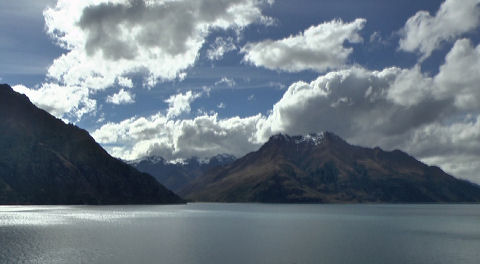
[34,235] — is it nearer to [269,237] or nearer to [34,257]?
[34,257]

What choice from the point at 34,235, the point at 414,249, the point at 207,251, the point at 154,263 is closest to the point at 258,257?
the point at 207,251

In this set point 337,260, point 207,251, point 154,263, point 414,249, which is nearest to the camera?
point 154,263

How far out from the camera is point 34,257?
91000mm

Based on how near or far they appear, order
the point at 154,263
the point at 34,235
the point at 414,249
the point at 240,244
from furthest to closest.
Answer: the point at 34,235 → the point at 240,244 → the point at 414,249 → the point at 154,263

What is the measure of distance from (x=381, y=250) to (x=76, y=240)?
8419 cm

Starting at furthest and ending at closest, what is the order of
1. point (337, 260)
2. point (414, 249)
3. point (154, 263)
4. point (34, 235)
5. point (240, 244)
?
1. point (34, 235)
2. point (240, 244)
3. point (414, 249)
4. point (337, 260)
5. point (154, 263)

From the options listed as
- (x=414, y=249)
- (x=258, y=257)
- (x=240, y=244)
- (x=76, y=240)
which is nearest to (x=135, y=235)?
(x=76, y=240)

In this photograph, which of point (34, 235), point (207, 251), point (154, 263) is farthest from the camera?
point (34, 235)

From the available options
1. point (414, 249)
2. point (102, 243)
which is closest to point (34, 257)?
point (102, 243)

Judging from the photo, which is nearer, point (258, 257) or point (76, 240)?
point (258, 257)

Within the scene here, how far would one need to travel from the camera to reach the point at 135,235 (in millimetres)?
138375

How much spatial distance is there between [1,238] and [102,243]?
1231 inches

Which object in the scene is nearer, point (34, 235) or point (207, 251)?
point (207, 251)

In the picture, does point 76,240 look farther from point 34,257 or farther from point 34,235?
point 34,257
